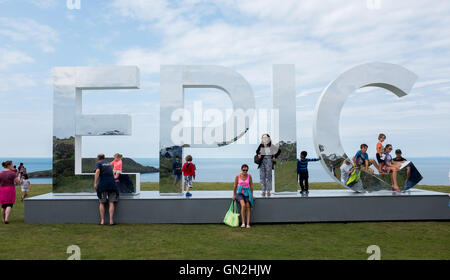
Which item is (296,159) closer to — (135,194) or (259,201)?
(259,201)

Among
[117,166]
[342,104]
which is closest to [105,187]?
[117,166]

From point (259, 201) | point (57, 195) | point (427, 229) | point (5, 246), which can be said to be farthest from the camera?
point (57, 195)

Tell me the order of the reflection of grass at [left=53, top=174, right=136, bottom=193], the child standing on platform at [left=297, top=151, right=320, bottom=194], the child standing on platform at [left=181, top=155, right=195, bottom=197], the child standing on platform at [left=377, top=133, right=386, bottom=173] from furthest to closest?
the child standing on platform at [left=181, top=155, right=195, bottom=197], the child standing on platform at [left=377, top=133, right=386, bottom=173], the child standing on platform at [left=297, top=151, right=320, bottom=194], the reflection of grass at [left=53, top=174, right=136, bottom=193]

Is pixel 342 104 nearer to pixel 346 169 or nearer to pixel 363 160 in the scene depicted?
pixel 363 160

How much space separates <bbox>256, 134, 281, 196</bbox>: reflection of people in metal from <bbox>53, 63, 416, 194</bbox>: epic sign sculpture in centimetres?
20

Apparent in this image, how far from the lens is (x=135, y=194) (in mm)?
10047

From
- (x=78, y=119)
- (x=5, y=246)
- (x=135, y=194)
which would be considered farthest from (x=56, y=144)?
(x=5, y=246)

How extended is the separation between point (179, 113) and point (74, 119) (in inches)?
118

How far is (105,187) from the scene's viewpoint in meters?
9.14

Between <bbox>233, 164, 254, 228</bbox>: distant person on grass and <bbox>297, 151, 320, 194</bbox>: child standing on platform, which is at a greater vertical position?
<bbox>297, 151, 320, 194</bbox>: child standing on platform

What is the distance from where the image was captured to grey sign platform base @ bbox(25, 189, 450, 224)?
30.8 feet

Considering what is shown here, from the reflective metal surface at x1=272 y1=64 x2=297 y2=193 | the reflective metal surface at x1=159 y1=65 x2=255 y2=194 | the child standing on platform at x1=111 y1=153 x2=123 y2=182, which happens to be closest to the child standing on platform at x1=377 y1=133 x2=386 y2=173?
the reflective metal surface at x1=272 y1=64 x2=297 y2=193

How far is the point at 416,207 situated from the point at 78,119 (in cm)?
965

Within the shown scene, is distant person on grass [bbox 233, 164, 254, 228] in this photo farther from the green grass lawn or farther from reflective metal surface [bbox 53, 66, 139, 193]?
reflective metal surface [bbox 53, 66, 139, 193]
